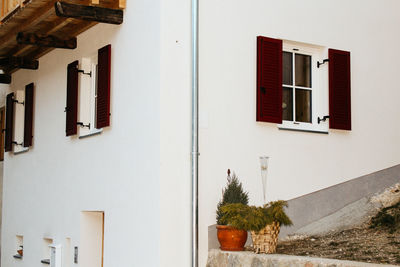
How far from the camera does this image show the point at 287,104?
10.2 m

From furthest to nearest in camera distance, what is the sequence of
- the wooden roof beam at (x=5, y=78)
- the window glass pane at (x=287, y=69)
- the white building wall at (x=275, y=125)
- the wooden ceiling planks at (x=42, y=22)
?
the wooden roof beam at (x=5, y=78) → the wooden ceiling planks at (x=42, y=22) → the window glass pane at (x=287, y=69) → the white building wall at (x=275, y=125)

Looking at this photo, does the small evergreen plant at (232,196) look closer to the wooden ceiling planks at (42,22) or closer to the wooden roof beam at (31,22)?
the wooden ceiling planks at (42,22)

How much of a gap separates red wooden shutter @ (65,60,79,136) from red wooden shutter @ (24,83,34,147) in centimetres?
207

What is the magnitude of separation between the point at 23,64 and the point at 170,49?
5374mm

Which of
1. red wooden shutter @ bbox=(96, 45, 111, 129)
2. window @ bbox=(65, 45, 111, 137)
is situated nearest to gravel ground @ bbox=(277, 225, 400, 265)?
red wooden shutter @ bbox=(96, 45, 111, 129)

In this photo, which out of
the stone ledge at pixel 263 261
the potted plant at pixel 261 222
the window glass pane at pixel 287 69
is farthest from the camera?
the window glass pane at pixel 287 69

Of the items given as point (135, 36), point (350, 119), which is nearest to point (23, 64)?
point (135, 36)

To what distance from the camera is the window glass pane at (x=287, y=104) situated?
10.1 meters

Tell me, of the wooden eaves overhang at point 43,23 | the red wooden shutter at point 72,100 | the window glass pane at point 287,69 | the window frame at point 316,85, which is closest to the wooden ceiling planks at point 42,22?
the wooden eaves overhang at point 43,23

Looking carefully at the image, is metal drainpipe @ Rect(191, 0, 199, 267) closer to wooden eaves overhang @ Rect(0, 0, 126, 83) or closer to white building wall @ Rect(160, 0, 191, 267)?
white building wall @ Rect(160, 0, 191, 267)

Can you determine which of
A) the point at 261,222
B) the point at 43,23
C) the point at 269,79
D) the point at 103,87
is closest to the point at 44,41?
the point at 43,23

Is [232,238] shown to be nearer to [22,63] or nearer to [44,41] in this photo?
[44,41]

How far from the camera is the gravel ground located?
7645 mm

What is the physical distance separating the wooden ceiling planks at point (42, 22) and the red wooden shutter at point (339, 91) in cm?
327
